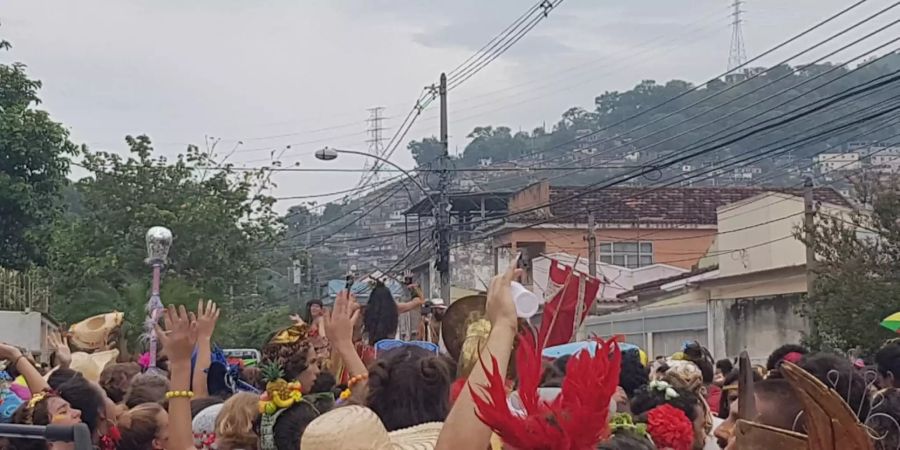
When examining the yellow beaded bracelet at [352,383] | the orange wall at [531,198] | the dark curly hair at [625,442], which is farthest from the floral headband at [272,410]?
the orange wall at [531,198]

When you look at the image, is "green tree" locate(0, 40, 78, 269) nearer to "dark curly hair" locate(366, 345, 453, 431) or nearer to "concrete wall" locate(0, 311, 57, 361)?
"concrete wall" locate(0, 311, 57, 361)

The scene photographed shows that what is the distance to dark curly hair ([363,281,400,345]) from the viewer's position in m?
8.66

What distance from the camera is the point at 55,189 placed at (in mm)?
22281

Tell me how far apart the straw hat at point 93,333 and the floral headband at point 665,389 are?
683 centimetres

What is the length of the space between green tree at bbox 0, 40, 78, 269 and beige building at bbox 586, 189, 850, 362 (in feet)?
53.8

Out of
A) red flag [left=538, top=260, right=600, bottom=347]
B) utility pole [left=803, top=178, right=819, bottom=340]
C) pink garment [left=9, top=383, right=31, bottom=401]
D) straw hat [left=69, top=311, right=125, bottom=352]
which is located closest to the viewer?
red flag [left=538, top=260, right=600, bottom=347]

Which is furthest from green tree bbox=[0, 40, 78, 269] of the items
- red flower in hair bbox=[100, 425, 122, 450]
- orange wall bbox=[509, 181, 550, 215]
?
orange wall bbox=[509, 181, 550, 215]

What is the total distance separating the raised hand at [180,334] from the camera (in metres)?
5.75

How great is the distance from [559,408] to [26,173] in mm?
20530

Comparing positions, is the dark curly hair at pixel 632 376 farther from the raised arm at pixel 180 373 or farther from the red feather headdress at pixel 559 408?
the red feather headdress at pixel 559 408

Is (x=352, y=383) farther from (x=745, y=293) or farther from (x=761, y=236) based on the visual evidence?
(x=761, y=236)

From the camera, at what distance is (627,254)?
49438 mm

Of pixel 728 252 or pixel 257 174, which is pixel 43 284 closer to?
pixel 257 174

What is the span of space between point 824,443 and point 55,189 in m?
20.9
